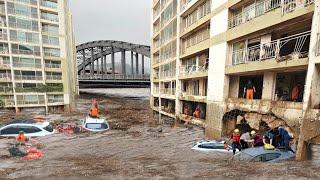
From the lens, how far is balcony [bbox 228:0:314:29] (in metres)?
12.3

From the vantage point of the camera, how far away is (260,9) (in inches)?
597

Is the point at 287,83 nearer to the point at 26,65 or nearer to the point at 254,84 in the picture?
the point at 254,84

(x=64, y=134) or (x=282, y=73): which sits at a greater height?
(x=282, y=73)

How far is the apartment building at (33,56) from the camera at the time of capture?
3728 centimetres

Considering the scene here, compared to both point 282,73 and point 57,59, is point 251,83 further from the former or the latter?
point 57,59

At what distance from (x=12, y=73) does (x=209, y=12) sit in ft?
113

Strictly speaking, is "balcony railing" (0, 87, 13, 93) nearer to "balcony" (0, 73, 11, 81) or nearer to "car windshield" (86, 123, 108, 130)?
"balcony" (0, 73, 11, 81)

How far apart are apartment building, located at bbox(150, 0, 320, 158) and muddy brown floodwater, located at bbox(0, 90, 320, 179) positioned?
2.50m

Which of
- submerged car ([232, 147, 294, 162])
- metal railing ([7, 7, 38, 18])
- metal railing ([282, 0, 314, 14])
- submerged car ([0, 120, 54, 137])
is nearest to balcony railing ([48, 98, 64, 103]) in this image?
metal railing ([7, 7, 38, 18])

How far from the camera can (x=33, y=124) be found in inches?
849

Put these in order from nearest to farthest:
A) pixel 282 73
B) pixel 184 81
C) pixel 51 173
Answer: pixel 51 173 → pixel 282 73 → pixel 184 81

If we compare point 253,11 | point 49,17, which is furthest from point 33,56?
point 253,11

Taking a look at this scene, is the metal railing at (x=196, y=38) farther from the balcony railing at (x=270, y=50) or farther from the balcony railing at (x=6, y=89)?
the balcony railing at (x=6, y=89)

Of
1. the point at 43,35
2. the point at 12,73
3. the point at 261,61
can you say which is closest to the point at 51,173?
the point at 261,61
